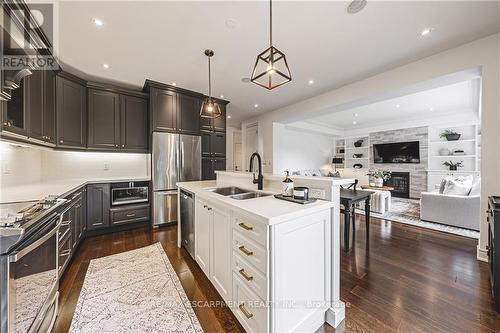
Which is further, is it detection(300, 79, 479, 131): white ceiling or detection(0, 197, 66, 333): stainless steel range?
detection(300, 79, 479, 131): white ceiling

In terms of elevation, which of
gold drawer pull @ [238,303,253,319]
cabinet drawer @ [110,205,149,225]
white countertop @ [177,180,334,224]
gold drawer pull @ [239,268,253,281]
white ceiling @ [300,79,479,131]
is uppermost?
white ceiling @ [300,79,479,131]

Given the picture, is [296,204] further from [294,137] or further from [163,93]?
[294,137]

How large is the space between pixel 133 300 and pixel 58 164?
10.1 feet

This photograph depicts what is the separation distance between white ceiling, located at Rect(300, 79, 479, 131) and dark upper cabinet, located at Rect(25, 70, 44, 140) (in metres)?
6.18

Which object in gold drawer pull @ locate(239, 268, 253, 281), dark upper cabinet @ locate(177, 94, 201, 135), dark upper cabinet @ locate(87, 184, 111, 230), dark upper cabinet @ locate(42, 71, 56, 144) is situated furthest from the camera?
dark upper cabinet @ locate(177, 94, 201, 135)

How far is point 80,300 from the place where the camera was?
175cm

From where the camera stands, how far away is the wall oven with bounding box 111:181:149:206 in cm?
339

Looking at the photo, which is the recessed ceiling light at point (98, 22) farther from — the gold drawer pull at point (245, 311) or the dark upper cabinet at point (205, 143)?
the gold drawer pull at point (245, 311)

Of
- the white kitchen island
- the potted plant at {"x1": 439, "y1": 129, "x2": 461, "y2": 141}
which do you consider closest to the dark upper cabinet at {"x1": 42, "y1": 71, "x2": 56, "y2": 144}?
the white kitchen island

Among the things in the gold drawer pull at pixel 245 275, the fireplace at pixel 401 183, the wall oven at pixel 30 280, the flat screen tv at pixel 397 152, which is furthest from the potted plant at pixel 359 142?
the wall oven at pixel 30 280

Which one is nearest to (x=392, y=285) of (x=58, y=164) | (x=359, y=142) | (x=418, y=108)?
(x=58, y=164)

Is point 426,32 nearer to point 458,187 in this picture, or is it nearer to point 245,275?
point 458,187

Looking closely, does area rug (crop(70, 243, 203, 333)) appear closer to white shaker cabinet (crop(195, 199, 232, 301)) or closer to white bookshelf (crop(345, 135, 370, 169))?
white shaker cabinet (crop(195, 199, 232, 301))

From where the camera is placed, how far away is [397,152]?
704cm
